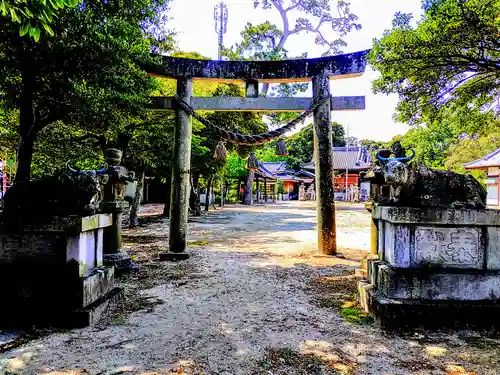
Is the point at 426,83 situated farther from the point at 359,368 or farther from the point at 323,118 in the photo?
the point at 359,368

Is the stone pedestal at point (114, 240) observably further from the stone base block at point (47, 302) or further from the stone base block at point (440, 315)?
the stone base block at point (440, 315)

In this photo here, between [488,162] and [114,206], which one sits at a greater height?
[488,162]

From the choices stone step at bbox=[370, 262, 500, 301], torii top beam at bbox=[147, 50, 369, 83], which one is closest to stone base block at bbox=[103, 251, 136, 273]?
torii top beam at bbox=[147, 50, 369, 83]

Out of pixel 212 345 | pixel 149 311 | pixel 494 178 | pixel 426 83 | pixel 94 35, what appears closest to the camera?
pixel 212 345

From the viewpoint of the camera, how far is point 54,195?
13.1 feet

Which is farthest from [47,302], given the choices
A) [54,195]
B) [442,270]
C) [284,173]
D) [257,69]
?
[284,173]

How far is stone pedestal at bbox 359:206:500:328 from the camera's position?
12.5ft

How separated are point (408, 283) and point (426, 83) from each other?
4419 millimetres

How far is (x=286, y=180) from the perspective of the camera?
45812mm

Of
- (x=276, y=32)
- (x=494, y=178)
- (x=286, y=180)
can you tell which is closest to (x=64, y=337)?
(x=276, y=32)

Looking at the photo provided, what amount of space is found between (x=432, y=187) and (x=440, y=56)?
277cm

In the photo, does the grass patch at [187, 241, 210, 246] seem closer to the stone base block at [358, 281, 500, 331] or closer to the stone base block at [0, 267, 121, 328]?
the stone base block at [0, 267, 121, 328]

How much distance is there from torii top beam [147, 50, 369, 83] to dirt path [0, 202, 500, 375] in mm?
4390

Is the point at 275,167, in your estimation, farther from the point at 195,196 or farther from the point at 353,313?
the point at 353,313
